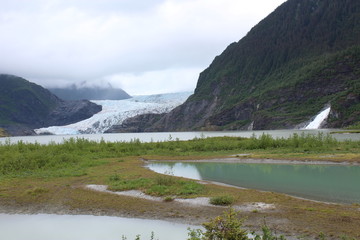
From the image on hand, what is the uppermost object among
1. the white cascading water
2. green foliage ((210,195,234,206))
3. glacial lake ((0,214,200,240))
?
the white cascading water

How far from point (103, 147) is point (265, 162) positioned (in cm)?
2156

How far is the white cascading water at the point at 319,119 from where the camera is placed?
134000 mm

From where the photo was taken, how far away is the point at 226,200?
14234 mm

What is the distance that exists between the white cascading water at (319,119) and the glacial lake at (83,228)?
431 ft

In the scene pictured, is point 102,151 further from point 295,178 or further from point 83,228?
point 83,228

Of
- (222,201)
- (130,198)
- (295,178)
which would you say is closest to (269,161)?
(295,178)

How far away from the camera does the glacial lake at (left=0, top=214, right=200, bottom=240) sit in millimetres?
11164

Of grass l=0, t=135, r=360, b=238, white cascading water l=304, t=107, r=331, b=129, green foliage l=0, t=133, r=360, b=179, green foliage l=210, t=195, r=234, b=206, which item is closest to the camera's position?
grass l=0, t=135, r=360, b=238

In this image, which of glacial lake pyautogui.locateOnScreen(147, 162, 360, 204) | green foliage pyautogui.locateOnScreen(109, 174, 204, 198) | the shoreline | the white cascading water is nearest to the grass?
green foliage pyautogui.locateOnScreen(109, 174, 204, 198)

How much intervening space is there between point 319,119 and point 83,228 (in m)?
138

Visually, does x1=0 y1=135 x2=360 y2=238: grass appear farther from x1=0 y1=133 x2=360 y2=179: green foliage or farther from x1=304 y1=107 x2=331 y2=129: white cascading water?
x1=304 y1=107 x2=331 y2=129: white cascading water

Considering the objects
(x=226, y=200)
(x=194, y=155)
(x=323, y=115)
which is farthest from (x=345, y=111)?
(x=226, y=200)

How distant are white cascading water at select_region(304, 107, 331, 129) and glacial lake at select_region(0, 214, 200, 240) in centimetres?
13122

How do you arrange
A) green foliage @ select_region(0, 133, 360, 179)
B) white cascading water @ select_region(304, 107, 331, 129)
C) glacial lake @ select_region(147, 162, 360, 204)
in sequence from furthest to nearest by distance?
white cascading water @ select_region(304, 107, 331, 129) → green foliage @ select_region(0, 133, 360, 179) → glacial lake @ select_region(147, 162, 360, 204)
